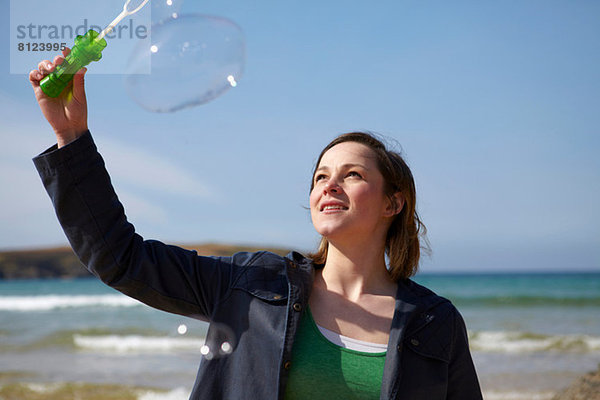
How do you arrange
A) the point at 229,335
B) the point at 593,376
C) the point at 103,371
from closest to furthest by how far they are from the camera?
the point at 229,335 → the point at 593,376 → the point at 103,371

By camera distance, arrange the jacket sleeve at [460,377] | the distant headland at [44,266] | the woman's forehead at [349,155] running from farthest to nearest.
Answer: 1. the distant headland at [44,266]
2. the woman's forehead at [349,155]
3. the jacket sleeve at [460,377]

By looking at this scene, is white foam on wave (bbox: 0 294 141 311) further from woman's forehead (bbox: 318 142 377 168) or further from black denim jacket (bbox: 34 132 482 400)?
black denim jacket (bbox: 34 132 482 400)

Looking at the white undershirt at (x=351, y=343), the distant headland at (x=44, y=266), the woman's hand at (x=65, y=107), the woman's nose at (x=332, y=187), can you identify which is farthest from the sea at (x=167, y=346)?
the distant headland at (x=44, y=266)

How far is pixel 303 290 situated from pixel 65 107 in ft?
3.72

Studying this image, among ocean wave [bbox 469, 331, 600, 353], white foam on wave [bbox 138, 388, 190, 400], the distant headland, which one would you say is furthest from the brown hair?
the distant headland

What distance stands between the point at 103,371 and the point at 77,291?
19.4 m

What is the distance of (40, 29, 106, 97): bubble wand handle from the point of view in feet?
6.17

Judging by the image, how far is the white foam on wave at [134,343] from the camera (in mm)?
11012

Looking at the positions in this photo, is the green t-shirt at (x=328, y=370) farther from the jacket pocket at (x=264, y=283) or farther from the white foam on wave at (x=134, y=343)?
the white foam on wave at (x=134, y=343)

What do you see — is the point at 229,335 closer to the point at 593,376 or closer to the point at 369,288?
the point at 369,288

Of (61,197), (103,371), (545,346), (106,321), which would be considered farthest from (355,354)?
(106,321)

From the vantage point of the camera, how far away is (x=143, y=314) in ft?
54.2

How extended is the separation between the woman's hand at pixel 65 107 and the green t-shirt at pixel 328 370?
1116mm

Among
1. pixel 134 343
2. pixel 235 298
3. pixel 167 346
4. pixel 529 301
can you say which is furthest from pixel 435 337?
pixel 529 301
